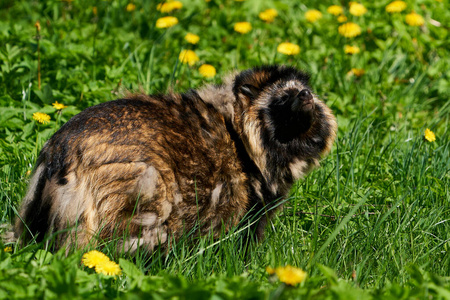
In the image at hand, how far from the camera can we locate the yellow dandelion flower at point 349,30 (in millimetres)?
5094

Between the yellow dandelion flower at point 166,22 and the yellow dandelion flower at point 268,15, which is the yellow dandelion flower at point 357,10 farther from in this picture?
the yellow dandelion flower at point 166,22

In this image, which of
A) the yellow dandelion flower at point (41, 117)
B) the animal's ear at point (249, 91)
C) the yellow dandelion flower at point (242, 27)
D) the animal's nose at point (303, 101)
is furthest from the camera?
the yellow dandelion flower at point (242, 27)

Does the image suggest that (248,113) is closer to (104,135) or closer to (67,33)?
(104,135)

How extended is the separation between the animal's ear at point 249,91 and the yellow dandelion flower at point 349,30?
2.18 metres

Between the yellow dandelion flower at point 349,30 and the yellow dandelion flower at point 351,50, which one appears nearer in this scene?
the yellow dandelion flower at point 351,50

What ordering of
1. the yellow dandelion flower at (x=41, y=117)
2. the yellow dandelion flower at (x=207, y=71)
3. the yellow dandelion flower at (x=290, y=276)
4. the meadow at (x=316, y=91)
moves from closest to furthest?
the yellow dandelion flower at (x=290, y=276) → the meadow at (x=316, y=91) → the yellow dandelion flower at (x=41, y=117) → the yellow dandelion flower at (x=207, y=71)

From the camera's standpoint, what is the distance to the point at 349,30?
16.7 feet

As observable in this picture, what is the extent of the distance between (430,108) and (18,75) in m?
3.34

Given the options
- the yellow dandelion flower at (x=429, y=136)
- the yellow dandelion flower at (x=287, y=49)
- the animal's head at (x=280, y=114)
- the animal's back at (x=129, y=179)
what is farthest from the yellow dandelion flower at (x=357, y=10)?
the animal's back at (x=129, y=179)

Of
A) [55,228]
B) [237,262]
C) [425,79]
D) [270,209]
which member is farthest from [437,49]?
[55,228]

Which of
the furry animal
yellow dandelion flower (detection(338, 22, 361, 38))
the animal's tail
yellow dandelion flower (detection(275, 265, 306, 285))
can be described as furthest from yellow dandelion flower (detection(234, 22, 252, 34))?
yellow dandelion flower (detection(275, 265, 306, 285))

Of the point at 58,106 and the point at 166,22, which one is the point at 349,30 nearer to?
the point at 166,22

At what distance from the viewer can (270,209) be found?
3.05 metres

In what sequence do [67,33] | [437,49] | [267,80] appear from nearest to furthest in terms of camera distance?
1. [267,80]
2. [67,33]
3. [437,49]
